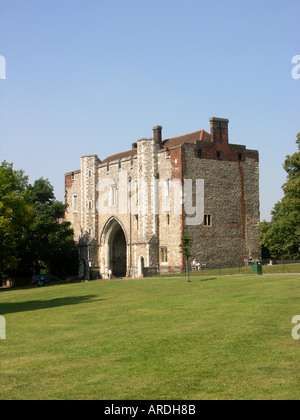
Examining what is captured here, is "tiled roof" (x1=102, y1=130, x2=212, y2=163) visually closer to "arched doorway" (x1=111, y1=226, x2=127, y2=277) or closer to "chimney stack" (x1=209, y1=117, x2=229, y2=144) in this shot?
"chimney stack" (x1=209, y1=117, x2=229, y2=144)

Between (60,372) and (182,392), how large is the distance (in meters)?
3.09

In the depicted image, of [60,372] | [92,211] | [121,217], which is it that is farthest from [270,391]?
[92,211]

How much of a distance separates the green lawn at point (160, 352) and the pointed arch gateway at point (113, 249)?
37398 mm

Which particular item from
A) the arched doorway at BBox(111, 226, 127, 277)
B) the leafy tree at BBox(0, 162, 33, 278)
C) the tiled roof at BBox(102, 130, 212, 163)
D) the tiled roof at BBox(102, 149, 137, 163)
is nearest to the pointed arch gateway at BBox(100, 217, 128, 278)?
the arched doorway at BBox(111, 226, 127, 277)

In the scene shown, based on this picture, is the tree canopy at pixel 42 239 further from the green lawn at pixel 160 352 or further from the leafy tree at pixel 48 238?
the green lawn at pixel 160 352

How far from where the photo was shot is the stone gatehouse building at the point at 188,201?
→ 49.4m

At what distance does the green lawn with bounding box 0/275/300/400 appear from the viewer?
966 centimetres

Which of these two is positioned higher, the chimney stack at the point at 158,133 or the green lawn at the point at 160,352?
the chimney stack at the point at 158,133

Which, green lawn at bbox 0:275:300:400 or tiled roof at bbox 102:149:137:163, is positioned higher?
tiled roof at bbox 102:149:137:163

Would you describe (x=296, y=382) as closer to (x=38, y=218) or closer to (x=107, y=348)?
(x=107, y=348)

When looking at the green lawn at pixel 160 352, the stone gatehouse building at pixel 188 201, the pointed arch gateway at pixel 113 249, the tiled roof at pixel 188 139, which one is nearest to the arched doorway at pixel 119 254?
the pointed arch gateway at pixel 113 249

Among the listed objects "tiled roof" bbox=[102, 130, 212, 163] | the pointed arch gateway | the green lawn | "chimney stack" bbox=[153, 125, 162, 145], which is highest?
"chimney stack" bbox=[153, 125, 162, 145]

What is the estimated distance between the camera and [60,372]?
1129cm

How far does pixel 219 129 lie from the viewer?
5144 centimetres
